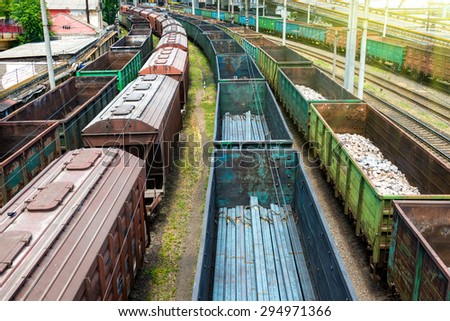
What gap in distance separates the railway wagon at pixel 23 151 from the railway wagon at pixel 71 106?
0.31m

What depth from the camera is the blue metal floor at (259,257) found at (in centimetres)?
841

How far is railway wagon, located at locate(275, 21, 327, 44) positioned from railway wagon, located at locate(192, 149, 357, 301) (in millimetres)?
38091

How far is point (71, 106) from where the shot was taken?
63.3 feet

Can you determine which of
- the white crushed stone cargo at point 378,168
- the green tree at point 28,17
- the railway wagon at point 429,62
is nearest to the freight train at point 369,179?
the white crushed stone cargo at point 378,168

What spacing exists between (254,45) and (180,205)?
903 inches

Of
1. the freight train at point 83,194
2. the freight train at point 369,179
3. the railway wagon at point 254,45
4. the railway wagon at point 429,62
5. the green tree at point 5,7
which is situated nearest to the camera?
the freight train at point 83,194

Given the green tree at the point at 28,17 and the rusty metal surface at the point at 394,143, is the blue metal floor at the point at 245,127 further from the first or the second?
the green tree at the point at 28,17

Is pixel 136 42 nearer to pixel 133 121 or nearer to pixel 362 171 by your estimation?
pixel 133 121

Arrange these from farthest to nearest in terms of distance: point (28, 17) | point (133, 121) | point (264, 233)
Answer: point (28, 17) < point (133, 121) < point (264, 233)

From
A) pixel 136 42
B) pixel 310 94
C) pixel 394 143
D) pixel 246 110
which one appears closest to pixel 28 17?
pixel 136 42

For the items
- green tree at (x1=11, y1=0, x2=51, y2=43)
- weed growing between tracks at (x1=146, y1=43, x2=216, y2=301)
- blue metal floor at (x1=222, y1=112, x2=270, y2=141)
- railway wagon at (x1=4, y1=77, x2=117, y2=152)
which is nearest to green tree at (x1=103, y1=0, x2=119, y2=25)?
green tree at (x1=11, y1=0, x2=51, y2=43)

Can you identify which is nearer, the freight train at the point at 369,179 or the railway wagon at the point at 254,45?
the freight train at the point at 369,179

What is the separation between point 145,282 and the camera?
9.98 metres
